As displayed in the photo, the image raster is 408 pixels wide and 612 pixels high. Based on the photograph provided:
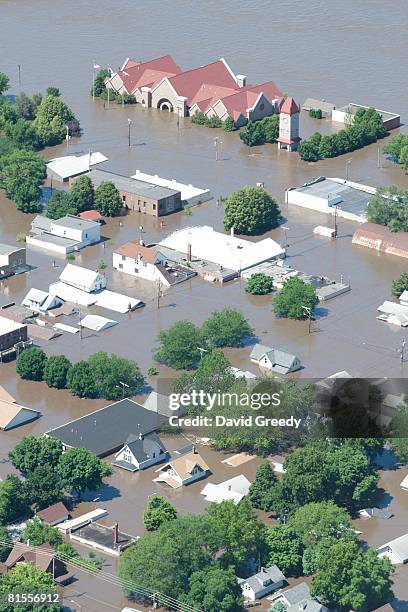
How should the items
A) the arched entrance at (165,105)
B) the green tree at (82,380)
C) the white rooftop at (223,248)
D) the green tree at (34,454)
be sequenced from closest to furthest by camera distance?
the green tree at (34,454)
the green tree at (82,380)
the white rooftop at (223,248)
the arched entrance at (165,105)

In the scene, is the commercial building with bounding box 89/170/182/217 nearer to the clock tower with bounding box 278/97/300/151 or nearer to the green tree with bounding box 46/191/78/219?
the green tree with bounding box 46/191/78/219

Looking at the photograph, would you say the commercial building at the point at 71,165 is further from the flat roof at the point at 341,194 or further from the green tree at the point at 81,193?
the flat roof at the point at 341,194

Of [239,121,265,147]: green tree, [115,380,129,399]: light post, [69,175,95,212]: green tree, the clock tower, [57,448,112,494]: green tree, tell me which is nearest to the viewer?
[57,448,112,494]: green tree

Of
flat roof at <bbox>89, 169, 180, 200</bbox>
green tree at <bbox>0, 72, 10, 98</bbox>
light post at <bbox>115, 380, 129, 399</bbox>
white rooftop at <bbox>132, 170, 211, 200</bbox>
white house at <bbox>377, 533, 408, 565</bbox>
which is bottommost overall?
white house at <bbox>377, 533, 408, 565</bbox>

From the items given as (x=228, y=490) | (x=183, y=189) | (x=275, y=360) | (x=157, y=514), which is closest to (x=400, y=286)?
(x=275, y=360)

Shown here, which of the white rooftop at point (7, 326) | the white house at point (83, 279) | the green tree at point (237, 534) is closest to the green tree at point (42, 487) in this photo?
the green tree at point (237, 534)

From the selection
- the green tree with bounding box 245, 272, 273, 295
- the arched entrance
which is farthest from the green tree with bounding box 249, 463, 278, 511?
the arched entrance

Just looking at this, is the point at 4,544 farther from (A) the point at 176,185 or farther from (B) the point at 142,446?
(A) the point at 176,185
